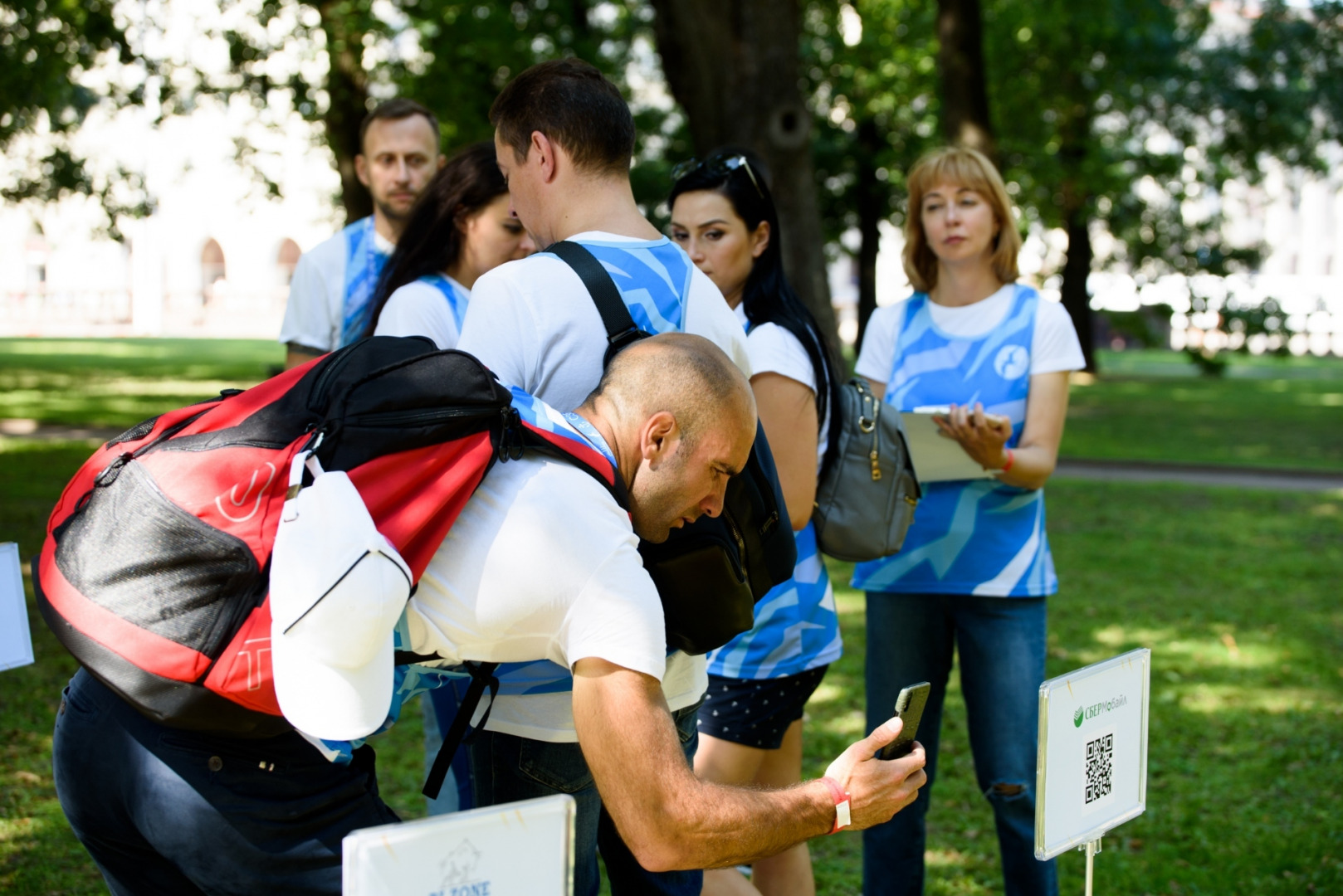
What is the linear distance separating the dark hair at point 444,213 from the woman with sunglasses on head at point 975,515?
1187mm

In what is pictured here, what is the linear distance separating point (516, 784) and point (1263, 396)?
24193 mm

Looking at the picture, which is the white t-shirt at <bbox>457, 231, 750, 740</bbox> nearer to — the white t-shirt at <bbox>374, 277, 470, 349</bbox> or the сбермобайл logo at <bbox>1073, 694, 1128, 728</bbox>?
the сбермобайл logo at <bbox>1073, 694, 1128, 728</bbox>

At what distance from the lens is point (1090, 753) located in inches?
91.4

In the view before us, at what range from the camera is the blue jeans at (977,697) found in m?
3.07

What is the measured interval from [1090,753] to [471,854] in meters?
1.31

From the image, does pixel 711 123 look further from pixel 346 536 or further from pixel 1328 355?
pixel 1328 355

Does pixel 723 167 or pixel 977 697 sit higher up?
pixel 723 167

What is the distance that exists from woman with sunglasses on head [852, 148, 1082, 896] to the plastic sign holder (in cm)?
62

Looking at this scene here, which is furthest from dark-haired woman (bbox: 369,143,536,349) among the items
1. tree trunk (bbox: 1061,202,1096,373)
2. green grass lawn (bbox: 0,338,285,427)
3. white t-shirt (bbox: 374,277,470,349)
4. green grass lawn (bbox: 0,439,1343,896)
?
tree trunk (bbox: 1061,202,1096,373)

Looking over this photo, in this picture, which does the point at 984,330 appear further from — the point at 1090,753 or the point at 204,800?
the point at 204,800

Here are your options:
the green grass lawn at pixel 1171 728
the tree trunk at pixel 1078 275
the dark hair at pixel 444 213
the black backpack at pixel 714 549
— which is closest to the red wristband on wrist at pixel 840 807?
the black backpack at pixel 714 549

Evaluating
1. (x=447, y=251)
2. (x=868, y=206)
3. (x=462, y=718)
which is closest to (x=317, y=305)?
(x=447, y=251)

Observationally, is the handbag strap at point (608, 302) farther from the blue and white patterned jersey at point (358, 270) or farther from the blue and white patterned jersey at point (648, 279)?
the blue and white patterned jersey at point (358, 270)

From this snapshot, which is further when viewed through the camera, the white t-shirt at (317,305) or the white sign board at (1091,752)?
the white t-shirt at (317,305)
